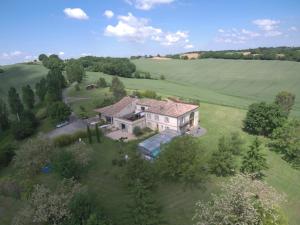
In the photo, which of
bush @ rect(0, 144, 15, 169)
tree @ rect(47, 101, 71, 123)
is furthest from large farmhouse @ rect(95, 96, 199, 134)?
bush @ rect(0, 144, 15, 169)

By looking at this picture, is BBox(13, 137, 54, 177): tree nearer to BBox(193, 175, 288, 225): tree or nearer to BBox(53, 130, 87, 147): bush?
BBox(53, 130, 87, 147): bush

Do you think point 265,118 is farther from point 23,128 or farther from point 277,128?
point 23,128

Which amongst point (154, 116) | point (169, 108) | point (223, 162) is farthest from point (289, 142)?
point (154, 116)

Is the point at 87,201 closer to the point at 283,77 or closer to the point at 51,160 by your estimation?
the point at 51,160

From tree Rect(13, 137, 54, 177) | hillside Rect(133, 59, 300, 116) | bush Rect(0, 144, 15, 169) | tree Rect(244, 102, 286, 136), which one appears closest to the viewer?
tree Rect(13, 137, 54, 177)

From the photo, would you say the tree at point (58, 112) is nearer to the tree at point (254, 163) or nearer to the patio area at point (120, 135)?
the patio area at point (120, 135)

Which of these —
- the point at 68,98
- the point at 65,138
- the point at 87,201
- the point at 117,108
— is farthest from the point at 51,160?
the point at 68,98
